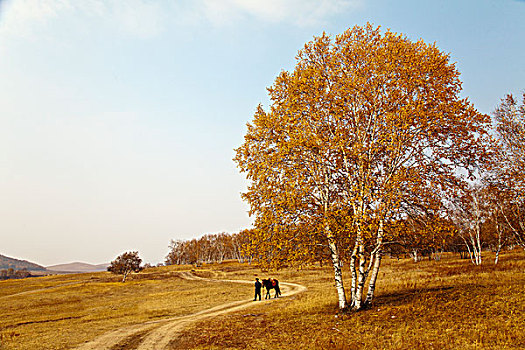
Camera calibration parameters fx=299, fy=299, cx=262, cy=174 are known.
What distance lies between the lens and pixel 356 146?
15.1 metres

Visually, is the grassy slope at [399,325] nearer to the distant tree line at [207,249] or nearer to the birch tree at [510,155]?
the birch tree at [510,155]

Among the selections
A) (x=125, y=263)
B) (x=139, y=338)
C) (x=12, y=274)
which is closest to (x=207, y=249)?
(x=125, y=263)

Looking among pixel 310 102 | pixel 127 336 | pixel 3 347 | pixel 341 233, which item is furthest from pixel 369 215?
pixel 3 347

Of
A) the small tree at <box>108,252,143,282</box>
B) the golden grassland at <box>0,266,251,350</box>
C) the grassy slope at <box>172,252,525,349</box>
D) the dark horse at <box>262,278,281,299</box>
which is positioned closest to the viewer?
the grassy slope at <box>172,252,525,349</box>

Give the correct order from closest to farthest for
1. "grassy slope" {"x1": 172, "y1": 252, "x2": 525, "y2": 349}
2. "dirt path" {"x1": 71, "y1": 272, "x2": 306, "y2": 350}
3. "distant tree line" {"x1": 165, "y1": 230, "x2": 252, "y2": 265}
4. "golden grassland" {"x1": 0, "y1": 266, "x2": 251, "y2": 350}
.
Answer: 1. "grassy slope" {"x1": 172, "y1": 252, "x2": 525, "y2": 349}
2. "dirt path" {"x1": 71, "y1": 272, "x2": 306, "y2": 350}
3. "golden grassland" {"x1": 0, "y1": 266, "x2": 251, "y2": 350}
4. "distant tree line" {"x1": 165, "y1": 230, "x2": 252, "y2": 265}

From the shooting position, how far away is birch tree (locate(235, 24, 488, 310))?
1509 cm

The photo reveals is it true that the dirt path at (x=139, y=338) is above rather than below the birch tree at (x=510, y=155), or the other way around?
below

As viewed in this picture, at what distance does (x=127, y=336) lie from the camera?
17.2 meters

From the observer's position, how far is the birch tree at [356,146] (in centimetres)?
1509

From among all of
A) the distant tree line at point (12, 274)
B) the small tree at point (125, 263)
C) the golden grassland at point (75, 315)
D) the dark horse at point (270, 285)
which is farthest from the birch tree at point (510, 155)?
the distant tree line at point (12, 274)

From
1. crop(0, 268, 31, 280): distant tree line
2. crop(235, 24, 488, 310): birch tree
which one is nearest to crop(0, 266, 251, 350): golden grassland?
crop(235, 24, 488, 310): birch tree

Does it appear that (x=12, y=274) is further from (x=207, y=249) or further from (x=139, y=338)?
(x=139, y=338)

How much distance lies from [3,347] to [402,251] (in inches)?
890

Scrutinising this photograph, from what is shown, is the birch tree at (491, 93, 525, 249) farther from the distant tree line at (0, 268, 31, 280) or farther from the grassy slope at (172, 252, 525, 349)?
the distant tree line at (0, 268, 31, 280)
